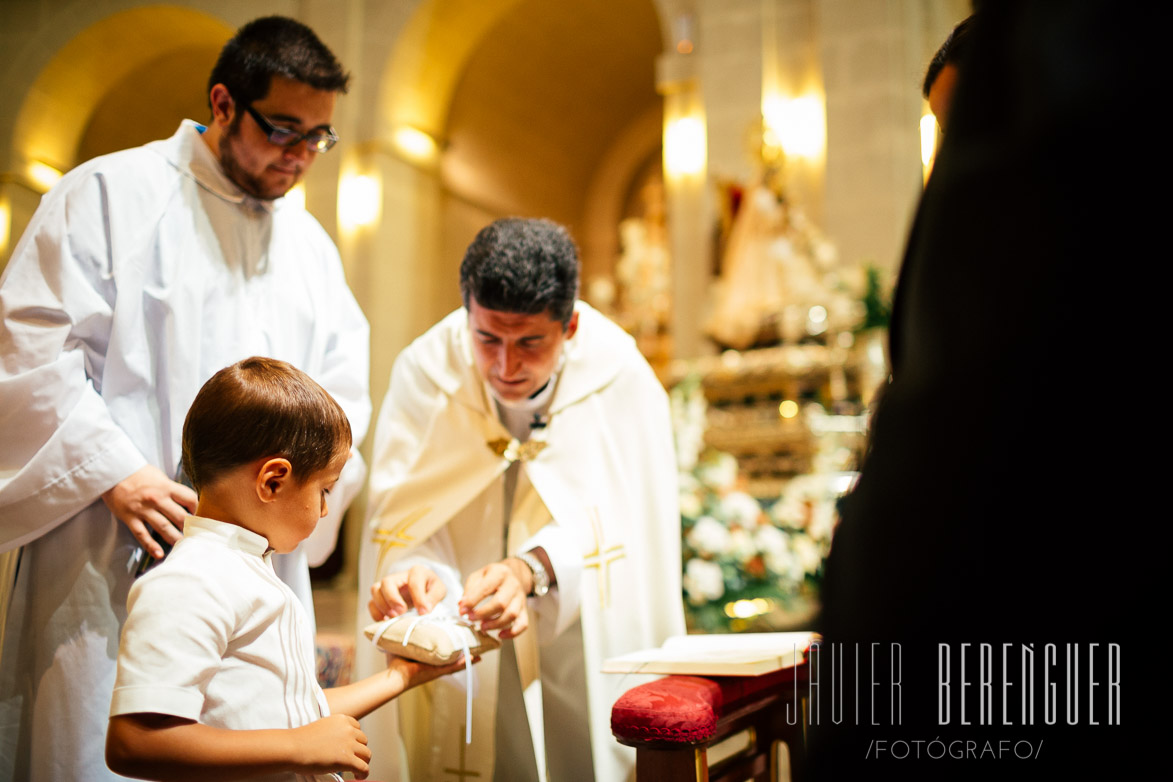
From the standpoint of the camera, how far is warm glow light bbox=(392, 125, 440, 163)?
29.8 feet

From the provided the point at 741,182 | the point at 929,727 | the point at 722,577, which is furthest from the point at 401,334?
the point at 929,727

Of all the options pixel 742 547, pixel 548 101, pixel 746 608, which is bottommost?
pixel 746 608

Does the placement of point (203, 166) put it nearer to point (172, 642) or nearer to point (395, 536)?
point (395, 536)

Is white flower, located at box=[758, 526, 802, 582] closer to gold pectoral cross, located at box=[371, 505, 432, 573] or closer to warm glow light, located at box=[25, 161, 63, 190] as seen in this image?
gold pectoral cross, located at box=[371, 505, 432, 573]

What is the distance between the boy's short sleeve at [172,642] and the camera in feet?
3.80

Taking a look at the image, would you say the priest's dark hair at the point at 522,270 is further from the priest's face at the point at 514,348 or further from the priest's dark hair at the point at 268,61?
the priest's dark hair at the point at 268,61

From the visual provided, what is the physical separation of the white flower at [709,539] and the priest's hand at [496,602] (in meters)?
1.81

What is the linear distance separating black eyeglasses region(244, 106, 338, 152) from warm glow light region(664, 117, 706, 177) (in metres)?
5.74

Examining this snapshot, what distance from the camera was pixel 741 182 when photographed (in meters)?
7.21

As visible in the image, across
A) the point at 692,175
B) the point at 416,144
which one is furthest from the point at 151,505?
the point at 416,144

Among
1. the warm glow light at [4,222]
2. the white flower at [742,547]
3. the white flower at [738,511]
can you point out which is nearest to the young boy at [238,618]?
the white flower at [742,547]

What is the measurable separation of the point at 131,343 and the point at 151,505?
1.30 ft

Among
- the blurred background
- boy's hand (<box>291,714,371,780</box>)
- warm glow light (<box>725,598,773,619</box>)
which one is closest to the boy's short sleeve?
boy's hand (<box>291,714,371,780</box>)

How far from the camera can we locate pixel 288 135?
7.03ft
